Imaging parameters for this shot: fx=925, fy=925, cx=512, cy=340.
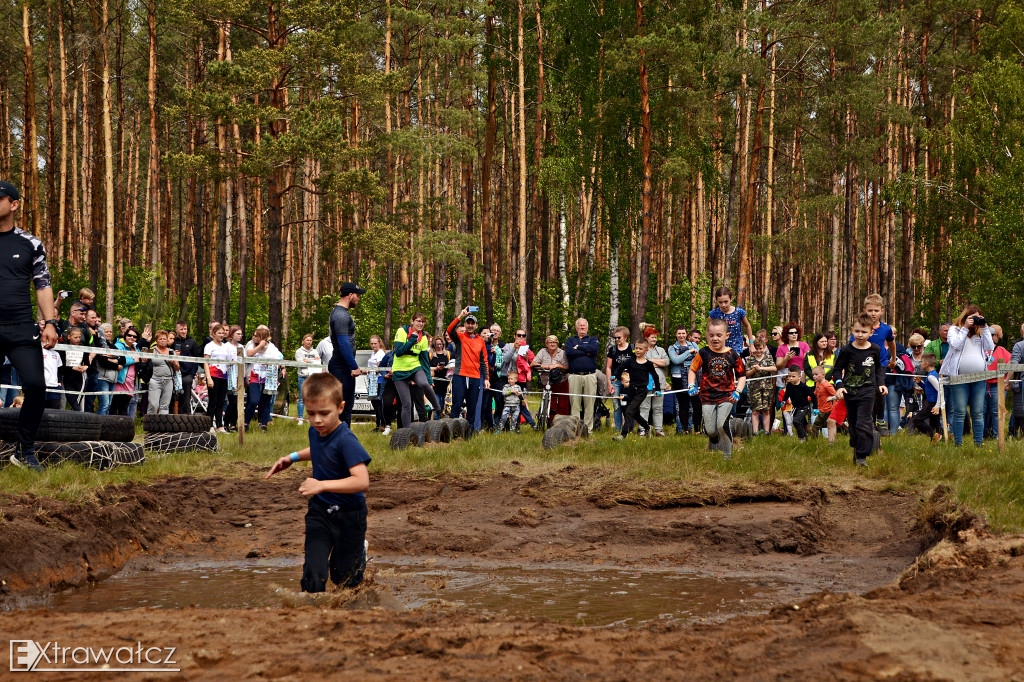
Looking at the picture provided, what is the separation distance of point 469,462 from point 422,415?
14.1ft

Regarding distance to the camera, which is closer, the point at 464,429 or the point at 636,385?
the point at 464,429

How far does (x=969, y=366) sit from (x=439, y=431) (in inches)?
309

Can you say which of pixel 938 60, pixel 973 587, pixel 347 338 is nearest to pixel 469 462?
pixel 347 338

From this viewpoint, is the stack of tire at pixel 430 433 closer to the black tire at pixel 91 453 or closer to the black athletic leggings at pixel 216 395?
the black tire at pixel 91 453

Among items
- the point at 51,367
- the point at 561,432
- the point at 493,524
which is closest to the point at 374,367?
the point at 561,432

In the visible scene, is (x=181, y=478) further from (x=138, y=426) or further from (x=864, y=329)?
(x=864, y=329)

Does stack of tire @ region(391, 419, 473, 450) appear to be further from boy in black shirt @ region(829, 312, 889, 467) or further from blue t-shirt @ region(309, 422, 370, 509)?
blue t-shirt @ region(309, 422, 370, 509)

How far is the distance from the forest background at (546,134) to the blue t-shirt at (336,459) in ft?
66.7

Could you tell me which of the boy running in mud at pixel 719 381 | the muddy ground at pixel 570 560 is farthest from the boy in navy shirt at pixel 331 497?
the boy running in mud at pixel 719 381

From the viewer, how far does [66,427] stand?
34.7ft

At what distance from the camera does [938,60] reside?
32562 mm

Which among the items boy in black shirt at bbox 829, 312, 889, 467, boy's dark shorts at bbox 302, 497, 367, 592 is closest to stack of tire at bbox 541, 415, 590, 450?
boy in black shirt at bbox 829, 312, 889, 467

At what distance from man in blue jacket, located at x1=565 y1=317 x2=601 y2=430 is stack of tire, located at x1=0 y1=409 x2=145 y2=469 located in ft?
23.7

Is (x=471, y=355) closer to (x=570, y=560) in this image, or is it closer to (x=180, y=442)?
(x=180, y=442)
